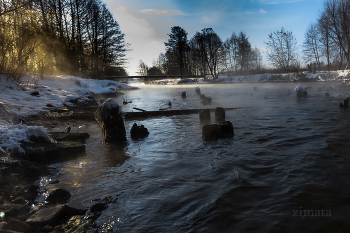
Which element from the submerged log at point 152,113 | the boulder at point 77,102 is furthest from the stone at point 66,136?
the boulder at point 77,102

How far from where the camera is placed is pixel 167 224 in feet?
7.62

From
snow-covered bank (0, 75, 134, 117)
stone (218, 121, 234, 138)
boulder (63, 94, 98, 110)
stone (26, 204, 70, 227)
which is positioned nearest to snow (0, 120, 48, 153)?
stone (26, 204, 70, 227)

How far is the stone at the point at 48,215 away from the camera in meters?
2.17

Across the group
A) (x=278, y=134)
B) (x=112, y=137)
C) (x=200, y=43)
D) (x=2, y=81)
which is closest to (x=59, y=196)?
(x=112, y=137)

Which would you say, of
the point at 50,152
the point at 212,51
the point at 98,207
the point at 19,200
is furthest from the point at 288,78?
the point at 19,200

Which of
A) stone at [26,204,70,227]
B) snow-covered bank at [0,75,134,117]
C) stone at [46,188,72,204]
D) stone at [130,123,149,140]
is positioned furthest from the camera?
snow-covered bank at [0,75,134,117]

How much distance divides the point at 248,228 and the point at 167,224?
0.84 m

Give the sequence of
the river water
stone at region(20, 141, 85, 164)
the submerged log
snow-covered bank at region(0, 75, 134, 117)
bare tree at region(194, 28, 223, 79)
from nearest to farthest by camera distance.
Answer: the river water
stone at region(20, 141, 85, 164)
snow-covered bank at region(0, 75, 134, 117)
the submerged log
bare tree at region(194, 28, 223, 79)

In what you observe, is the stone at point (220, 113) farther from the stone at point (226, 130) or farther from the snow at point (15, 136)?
the snow at point (15, 136)

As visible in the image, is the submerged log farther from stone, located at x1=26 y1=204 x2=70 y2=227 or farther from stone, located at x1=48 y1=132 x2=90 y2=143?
stone, located at x1=26 y1=204 x2=70 y2=227

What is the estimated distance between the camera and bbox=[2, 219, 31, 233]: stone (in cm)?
203

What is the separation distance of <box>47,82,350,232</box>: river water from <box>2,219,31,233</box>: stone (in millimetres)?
686

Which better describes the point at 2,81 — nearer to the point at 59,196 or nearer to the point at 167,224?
the point at 59,196

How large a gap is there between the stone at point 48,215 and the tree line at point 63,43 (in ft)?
26.1
